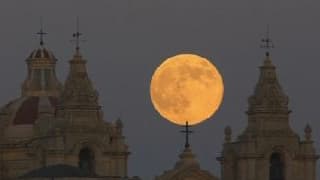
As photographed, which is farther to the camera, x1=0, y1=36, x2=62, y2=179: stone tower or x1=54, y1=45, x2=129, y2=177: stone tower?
x1=0, y1=36, x2=62, y2=179: stone tower

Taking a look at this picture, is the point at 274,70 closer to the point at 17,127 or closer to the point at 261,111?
the point at 261,111

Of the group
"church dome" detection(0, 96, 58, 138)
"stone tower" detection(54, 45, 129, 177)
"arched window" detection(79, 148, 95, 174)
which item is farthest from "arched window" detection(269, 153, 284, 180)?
"church dome" detection(0, 96, 58, 138)

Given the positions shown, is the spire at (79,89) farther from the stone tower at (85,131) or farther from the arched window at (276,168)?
the arched window at (276,168)

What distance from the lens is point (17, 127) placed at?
172 meters

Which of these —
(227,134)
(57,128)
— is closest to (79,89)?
(57,128)

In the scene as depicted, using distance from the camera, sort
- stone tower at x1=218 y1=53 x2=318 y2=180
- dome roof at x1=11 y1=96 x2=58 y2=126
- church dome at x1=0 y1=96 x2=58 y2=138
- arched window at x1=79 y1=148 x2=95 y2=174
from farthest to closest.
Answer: dome roof at x1=11 y1=96 x2=58 y2=126
church dome at x1=0 y1=96 x2=58 y2=138
stone tower at x1=218 y1=53 x2=318 y2=180
arched window at x1=79 y1=148 x2=95 y2=174

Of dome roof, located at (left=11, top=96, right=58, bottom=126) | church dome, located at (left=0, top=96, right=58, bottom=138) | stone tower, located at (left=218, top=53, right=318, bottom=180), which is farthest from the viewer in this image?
dome roof, located at (left=11, top=96, right=58, bottom=126)

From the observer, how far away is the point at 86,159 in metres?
164

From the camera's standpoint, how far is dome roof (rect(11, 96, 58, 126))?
17188cm

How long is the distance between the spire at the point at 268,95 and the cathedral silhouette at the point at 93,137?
0.22ft

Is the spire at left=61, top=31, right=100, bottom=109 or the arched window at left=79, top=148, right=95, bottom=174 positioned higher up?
the spire at left=61, top=31, right=100, bottom=109

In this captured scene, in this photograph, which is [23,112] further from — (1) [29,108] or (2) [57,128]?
(2) [57,128]

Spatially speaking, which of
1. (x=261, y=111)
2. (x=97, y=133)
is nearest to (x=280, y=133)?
(x=261, y=111)

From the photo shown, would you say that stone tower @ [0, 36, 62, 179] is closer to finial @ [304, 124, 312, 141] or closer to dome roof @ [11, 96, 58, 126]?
dome roof @ [11, 96, 58, 126]
